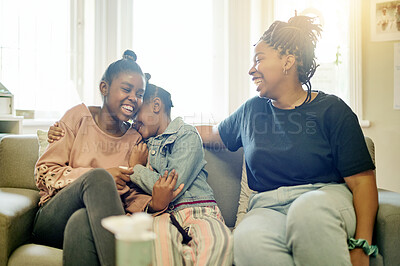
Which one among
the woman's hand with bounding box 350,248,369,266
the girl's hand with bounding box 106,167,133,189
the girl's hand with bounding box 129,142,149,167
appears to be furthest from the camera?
the girl's hand with bounding box 129,142,149,167

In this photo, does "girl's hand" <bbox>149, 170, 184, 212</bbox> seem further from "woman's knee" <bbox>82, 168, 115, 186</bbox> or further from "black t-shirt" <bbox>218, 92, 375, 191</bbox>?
"black t-shirt" <bbox>218, 92, 375, 191</bbox>

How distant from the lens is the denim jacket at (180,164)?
4.73 ft

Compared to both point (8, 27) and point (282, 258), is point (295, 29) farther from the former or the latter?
point (8, 27)

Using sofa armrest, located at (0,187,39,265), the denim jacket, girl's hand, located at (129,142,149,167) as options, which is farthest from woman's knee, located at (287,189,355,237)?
sofa armrest, located at (0,187,39,265)

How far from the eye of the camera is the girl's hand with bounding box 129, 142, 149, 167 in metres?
1.54

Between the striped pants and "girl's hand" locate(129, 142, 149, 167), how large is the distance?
30 centimetres

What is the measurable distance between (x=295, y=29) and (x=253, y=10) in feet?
4.96

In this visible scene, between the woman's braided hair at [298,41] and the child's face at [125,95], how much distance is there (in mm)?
579

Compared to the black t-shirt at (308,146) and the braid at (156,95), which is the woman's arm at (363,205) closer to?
the black t-shirt at (308,146)

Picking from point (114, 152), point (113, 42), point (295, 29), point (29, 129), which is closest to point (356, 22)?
point (295, 29)

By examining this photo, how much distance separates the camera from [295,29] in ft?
4.91

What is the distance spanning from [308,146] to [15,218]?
1080 millimetres

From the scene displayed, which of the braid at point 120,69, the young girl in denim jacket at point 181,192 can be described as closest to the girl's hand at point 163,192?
the young girl in denim jacket at point 181,192

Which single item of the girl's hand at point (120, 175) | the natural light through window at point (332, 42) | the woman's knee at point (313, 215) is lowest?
the woman's knee at point (313, 215)
